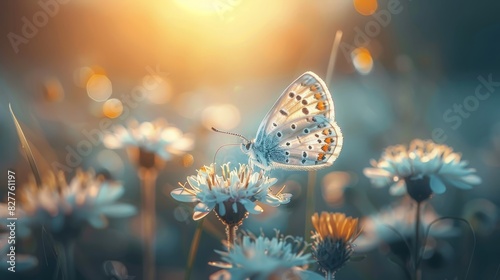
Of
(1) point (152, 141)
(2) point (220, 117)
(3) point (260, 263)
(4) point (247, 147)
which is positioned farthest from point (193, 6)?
(3) point (260, 263)

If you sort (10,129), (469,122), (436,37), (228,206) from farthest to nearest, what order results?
(436,37) → (469,122) → (10,129) → (228,206)

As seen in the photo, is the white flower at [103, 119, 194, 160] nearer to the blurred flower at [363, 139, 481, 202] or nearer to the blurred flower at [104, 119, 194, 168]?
the blurred flower at [104, 119, 194, 168]

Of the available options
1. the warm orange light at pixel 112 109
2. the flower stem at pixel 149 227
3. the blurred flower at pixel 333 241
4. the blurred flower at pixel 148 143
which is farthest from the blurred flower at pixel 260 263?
the warm orange light at pixel 112 109

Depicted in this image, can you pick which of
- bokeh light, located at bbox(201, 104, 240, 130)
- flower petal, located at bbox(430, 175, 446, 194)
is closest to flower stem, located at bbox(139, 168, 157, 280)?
flower petal, located at bbox(430, 175, 446, 194)

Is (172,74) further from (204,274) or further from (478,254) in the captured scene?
(478,254)

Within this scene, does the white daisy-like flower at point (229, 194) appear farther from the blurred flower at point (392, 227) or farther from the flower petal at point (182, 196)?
the blurred flower at point (392, 227)

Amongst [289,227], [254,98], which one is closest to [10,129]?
[289,227]
